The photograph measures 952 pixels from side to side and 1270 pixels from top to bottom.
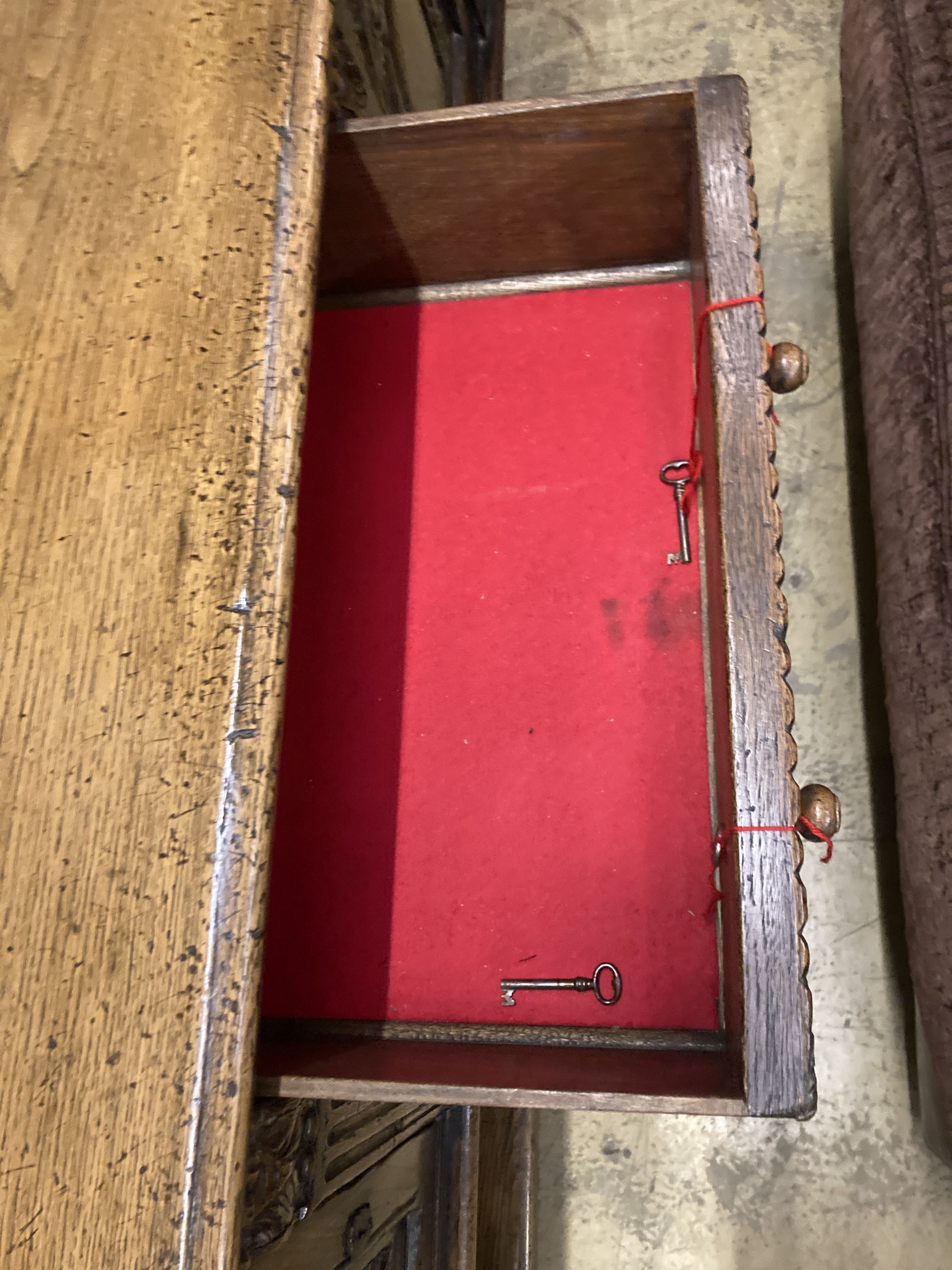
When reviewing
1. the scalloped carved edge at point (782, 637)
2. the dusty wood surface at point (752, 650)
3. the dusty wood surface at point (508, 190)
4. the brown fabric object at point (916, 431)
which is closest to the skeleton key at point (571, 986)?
the dusty wood surface at point (752, 650)

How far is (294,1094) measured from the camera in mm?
736

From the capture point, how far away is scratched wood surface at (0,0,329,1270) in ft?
1.96

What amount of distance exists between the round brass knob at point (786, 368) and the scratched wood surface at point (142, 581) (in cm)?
43

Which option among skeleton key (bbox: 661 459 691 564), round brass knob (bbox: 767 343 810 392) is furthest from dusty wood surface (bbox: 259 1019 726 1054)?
round brass knob (bbox: 767 343 810 392)

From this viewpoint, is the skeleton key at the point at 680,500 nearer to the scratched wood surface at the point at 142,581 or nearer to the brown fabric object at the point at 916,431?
the brown fabric object at the point at 916,431

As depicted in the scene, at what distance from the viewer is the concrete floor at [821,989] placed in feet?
4.11

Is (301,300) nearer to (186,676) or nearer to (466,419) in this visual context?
(186,676)

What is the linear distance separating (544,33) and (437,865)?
1.53 meters

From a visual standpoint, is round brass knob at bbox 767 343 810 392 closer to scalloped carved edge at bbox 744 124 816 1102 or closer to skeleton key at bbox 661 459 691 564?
scalloped carved edge at bbox 744 124 816 1102

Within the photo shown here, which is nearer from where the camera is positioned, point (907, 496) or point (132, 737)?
point (132, 737)

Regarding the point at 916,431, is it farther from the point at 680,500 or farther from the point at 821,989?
the point at 821,989

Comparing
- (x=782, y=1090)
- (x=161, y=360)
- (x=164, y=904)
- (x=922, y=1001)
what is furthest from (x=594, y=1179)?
(x=161, y=360)

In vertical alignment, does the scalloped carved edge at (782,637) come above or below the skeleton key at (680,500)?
below

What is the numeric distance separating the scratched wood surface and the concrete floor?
93cm
